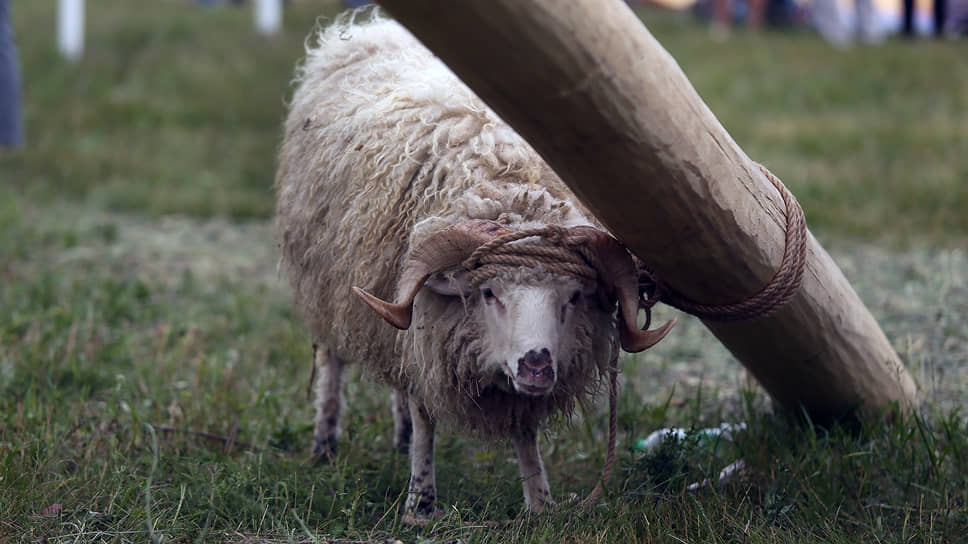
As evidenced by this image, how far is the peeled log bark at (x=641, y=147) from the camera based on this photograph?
6.48 feet

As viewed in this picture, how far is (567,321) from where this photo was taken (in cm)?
253

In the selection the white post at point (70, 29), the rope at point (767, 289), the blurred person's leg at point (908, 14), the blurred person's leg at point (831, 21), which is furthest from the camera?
the blurred person's leg at point (908, 14)

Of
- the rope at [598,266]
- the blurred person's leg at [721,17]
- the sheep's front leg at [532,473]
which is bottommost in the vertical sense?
the sheep's front leg at [532,473]

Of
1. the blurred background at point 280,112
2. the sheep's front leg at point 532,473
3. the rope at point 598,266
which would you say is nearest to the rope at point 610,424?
the rope at point 598,266

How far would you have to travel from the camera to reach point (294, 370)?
14.0ft

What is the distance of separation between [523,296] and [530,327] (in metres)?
A: 0.09

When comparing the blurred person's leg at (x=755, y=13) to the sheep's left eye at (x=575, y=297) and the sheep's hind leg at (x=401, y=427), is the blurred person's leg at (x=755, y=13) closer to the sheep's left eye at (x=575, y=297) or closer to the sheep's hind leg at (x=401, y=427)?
the sheep's hind leg at (x=401, y=427)

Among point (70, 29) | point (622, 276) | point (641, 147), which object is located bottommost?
point (622, 276)

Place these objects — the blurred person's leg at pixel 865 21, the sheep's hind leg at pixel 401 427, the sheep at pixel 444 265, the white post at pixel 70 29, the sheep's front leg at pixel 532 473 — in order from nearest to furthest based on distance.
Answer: the sheep at pixel 444 265 < the sheep's front leg at pixel 532 473 < the sheep's hind leg at pixel 401 427 < the white post at pixel 70 29 < the blurred person's leg at pixel 865 21

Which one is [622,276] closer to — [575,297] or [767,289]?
[575,297]

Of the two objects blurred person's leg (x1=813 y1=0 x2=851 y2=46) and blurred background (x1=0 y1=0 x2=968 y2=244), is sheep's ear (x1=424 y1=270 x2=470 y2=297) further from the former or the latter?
blurred person's leg (x1=813 y1=0 x2=851 y2=46)

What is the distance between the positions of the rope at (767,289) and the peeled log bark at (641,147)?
0.9 inches

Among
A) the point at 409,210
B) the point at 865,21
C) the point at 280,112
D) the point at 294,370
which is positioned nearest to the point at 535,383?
the point at 409,210

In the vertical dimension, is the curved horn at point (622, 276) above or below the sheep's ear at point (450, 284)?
above
